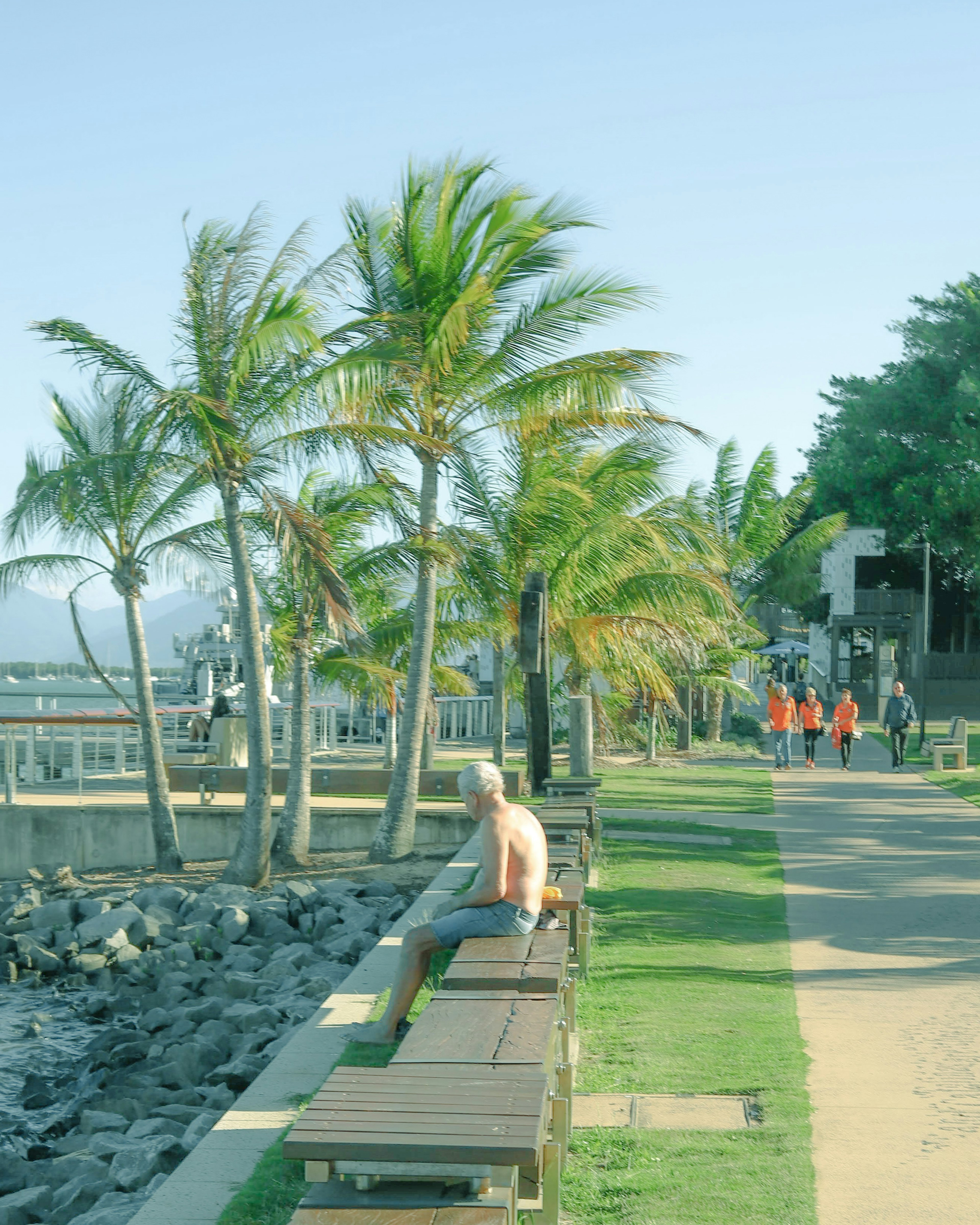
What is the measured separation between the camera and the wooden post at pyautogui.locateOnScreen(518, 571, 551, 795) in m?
14.9

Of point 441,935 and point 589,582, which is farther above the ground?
point 589,582

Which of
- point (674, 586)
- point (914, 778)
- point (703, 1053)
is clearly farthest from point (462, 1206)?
point (914, 778)

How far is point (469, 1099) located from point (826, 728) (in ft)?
102

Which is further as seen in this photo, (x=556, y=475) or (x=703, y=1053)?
(x=556, y=475)

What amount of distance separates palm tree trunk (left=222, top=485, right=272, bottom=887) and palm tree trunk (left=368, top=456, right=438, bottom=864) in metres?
1.31

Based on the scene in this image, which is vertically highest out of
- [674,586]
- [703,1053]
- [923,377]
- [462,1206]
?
[923,377]

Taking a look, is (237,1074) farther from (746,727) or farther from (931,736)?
(746,727)

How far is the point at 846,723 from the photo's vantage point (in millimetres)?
22734

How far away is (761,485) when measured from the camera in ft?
110

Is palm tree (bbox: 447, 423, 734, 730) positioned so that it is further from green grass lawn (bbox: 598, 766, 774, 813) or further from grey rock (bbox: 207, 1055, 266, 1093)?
grey rock (bbox: 207, 1055, 266, 1093)

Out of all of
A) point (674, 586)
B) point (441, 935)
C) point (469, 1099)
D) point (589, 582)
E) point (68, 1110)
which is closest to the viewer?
point (469, 1099)

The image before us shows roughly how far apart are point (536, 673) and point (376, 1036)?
9454mm

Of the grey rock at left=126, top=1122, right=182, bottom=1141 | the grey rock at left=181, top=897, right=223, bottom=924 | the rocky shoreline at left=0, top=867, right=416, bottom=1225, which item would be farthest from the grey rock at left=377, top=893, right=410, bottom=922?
the grey rock at left=126, top=1122, right=182, bottom=1141

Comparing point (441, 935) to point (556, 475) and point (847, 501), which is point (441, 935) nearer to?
point (556, 475)
